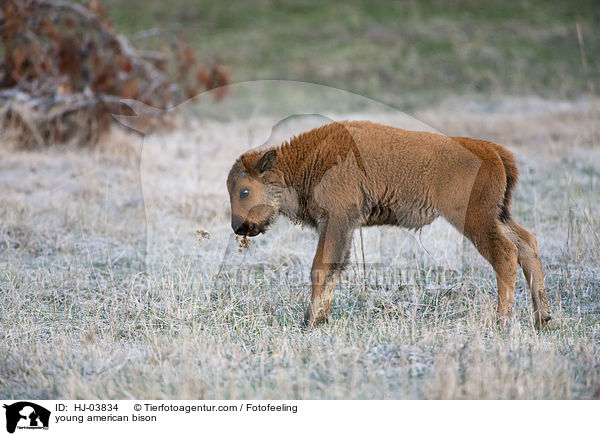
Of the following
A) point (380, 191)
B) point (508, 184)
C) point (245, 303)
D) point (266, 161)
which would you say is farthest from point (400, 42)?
point (245, 303)

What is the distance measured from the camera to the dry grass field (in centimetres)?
464

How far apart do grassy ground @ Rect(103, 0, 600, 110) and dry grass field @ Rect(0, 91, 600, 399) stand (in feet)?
40.9

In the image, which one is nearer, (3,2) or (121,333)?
(121,333)

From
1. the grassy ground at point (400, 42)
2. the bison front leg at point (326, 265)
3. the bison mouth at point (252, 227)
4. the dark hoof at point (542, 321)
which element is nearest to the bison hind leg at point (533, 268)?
the dark hoof at point (542, 321)

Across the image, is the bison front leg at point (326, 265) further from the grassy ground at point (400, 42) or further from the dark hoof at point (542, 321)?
the grassy ground at point (400, 42)

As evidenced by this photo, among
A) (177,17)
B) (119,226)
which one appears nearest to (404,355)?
(119,226)

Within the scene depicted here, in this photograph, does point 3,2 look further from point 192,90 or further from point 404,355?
point 404,355

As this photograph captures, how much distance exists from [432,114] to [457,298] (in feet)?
38.2

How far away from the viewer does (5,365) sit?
5.02 meters
